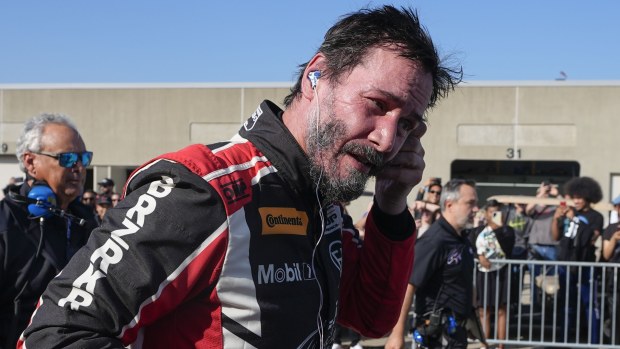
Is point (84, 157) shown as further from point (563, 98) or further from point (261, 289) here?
point (563, 98)

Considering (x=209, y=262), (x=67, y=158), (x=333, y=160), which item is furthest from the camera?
(x=67, y=158)

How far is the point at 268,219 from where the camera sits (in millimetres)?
1784

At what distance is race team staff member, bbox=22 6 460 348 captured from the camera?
5.10 feet

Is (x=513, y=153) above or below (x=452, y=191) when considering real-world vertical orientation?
above

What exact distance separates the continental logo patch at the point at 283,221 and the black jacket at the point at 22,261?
2036 mm

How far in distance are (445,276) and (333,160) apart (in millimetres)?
4623

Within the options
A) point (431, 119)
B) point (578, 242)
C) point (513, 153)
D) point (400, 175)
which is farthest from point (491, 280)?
point (513, 153)

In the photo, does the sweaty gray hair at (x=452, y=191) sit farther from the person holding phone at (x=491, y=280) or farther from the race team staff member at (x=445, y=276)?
the person holding phone at (x=491, y=280)

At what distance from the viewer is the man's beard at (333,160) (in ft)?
6.20

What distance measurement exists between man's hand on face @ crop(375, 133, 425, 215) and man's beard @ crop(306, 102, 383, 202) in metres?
0.22

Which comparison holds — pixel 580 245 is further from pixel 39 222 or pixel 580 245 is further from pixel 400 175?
pixel 400 175

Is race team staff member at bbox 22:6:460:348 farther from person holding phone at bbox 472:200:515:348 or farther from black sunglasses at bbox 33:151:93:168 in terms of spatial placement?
person holding phone at bbox 472:200:515:348

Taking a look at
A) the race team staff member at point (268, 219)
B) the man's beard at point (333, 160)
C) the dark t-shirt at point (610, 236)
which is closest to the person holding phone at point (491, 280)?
the dark t-shirt at point (610, 236)

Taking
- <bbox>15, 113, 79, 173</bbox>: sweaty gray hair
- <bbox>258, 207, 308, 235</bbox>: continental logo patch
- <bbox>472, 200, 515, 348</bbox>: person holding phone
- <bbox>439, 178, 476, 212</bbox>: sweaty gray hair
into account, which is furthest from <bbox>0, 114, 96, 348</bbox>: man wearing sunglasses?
<bbox>472, 200, 515, 348</bbox>: person holding phone
